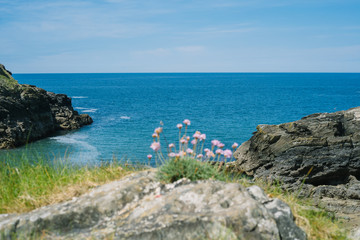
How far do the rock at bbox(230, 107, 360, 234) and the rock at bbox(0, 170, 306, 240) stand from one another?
526 inches

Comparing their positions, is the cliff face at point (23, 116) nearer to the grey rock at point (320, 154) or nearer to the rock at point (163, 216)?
the grey rock at point (320, 154)

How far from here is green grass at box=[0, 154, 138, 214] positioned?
552cm

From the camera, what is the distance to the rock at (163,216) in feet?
14.1

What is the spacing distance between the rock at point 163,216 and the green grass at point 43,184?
0.49m

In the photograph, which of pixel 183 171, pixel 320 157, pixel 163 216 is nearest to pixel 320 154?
pixel 320 157

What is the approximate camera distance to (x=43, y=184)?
6.11 meters

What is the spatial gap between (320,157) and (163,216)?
51.7 feet

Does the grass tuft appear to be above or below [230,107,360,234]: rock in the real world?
above

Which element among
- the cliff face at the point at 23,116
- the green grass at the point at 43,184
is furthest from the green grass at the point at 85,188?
the cliff face at the point at 23,116

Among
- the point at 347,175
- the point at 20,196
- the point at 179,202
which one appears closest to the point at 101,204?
the point at 179,202

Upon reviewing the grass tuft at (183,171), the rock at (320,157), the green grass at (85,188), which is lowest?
the rock at (320,157)

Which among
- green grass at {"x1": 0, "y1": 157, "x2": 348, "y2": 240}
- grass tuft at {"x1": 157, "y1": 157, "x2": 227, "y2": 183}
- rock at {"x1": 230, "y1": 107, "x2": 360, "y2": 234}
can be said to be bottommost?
rock at {"x1": 230, "y1": 107, "x2": 360, "y2": 234}

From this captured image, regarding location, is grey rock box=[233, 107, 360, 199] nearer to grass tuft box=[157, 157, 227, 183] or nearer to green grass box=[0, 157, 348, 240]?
green grass box=[0, 157, 348, 240]

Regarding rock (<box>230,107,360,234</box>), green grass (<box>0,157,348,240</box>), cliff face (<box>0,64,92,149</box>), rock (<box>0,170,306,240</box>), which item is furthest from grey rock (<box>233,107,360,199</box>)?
cliff face (<box>0,64,92,149</box>)
